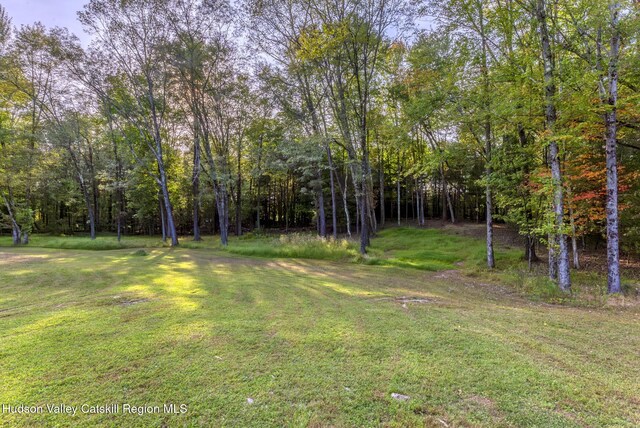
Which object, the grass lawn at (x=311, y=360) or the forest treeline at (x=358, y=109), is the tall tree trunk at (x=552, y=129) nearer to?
the forest treeline at (x=358, y=109)

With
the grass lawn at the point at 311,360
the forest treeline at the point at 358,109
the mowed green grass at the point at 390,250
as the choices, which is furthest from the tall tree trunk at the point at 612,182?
the mowed green grass at the point at 390,250

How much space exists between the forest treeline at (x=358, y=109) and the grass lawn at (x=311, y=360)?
5.46 meters

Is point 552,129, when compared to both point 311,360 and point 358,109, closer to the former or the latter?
point 311,360

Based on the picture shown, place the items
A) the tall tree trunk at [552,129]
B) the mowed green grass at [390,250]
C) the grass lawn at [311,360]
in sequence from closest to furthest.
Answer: the grass lawn at [311,360] → the tall tree trunk at [552,129] → the mowed green grass at [390,250]

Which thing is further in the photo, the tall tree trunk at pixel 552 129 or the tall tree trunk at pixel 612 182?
the tall tree trunk at pixel 552 129

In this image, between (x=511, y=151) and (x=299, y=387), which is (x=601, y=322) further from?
(x=511, y=151)

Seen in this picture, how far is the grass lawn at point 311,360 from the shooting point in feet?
6.96

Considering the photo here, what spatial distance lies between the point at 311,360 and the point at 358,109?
659 inches

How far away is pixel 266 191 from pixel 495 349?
34.5 m

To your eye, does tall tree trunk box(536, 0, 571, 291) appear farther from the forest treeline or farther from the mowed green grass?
the mowed green grass

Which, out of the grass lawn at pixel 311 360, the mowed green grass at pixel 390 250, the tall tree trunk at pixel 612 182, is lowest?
the mowed green grass at pixel 390 250

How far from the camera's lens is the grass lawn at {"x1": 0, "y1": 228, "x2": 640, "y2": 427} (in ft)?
6.96

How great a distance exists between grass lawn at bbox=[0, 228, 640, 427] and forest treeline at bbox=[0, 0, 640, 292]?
17.9ft

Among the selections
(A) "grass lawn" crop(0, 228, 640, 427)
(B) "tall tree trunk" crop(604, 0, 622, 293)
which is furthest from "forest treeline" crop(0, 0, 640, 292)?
(A) "grass lawn" crop(0, 228, 640, 427)
